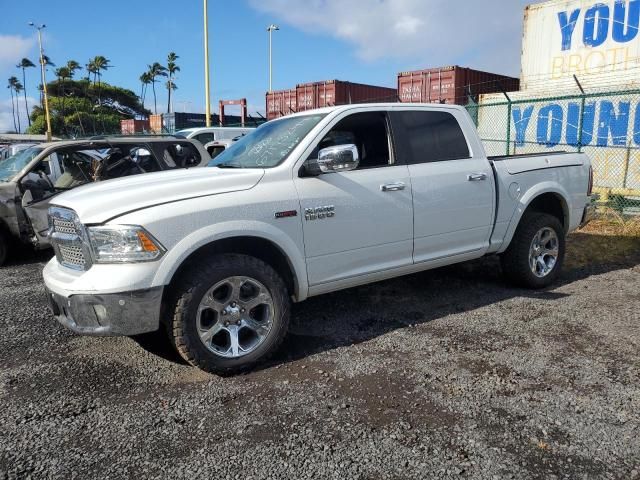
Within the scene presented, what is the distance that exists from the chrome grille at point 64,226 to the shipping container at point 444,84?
54.3 feet

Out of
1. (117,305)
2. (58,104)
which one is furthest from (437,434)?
(58,104)

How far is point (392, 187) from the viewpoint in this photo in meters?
4.12

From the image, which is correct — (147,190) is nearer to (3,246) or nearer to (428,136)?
(428,136)

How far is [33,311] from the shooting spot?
4.98m

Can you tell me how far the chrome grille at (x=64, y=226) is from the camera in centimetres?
334

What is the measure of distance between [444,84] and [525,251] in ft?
48.2

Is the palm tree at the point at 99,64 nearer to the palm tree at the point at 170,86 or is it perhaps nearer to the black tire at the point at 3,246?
the palm tree at the point at 170,86

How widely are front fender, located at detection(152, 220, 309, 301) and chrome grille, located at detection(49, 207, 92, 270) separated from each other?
51cm

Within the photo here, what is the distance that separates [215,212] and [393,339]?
177 cm

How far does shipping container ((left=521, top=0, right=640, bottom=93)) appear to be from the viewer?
14.8 meters

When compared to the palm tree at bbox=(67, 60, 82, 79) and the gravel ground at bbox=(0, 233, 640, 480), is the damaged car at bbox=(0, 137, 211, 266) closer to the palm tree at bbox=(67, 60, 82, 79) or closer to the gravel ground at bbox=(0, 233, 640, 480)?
the gravel ground at bbox=(0, 233, 640, 480)

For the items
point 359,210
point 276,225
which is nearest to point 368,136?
point 359,210

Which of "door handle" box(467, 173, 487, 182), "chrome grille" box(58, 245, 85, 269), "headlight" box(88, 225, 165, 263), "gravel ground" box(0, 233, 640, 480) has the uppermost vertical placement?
"door handle" box(467, 173, 487, 182)

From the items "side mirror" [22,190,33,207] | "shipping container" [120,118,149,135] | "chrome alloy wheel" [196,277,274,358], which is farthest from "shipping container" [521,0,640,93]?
"shipping container" [120,118,149,135]
